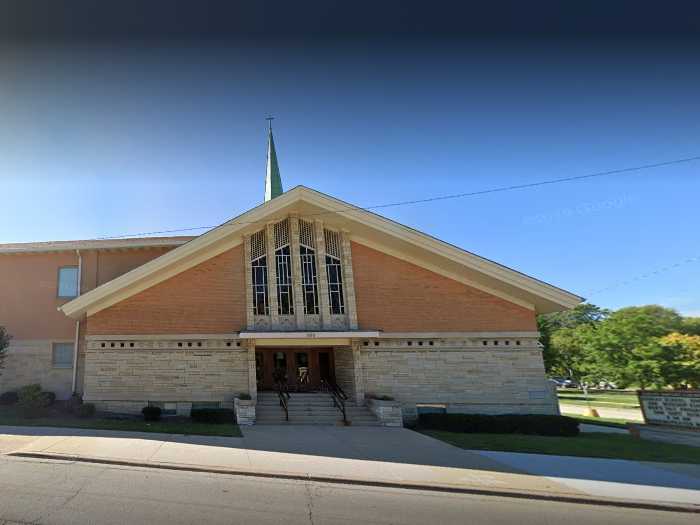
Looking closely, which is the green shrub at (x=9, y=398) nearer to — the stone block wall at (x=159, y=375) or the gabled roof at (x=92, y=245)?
the stone block wall at (x=159, y=375)

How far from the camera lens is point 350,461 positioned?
9.54 metres

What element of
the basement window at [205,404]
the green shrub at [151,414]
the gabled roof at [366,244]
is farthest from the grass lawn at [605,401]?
the green shrub at [151,414]

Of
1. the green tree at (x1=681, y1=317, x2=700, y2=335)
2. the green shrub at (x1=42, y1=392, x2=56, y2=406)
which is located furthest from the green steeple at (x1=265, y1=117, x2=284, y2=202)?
the green tree at (x1=681, y1=317, x2=700, y2=335)

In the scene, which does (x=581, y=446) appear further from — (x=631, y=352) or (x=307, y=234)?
(x=631, y=352)

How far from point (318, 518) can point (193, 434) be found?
7.15m

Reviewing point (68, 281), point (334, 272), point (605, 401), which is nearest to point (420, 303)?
point (334, 272)

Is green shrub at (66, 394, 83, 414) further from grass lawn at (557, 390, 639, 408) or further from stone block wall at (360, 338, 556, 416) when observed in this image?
grass lawn at (557, 390, 639, 408)

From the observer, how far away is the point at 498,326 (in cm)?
1781

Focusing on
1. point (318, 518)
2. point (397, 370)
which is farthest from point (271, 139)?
point (318, 518)

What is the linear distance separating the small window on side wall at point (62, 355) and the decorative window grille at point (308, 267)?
10.5 meters

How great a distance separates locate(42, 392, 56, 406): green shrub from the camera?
15670mm

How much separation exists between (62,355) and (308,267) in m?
11.3

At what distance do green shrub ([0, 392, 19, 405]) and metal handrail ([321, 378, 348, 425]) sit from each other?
476 inches

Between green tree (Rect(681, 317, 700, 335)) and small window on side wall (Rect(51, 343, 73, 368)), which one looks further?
green tree (Rect(681, 317, 700, 335))
